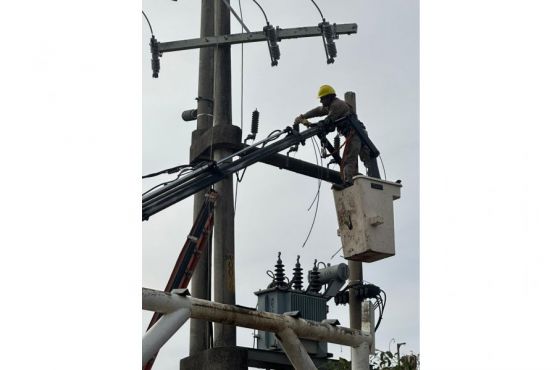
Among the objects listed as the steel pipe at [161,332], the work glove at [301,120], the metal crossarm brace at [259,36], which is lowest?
the steel pipe at [161,332]

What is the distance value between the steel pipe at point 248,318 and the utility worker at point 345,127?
2.16m

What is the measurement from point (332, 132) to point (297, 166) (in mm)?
2402

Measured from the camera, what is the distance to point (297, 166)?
11461 mm

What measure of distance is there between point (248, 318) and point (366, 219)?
163 centimetres

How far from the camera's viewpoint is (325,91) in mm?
9281

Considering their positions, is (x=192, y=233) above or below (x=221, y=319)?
above

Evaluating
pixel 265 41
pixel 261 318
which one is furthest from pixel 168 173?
pixel 265 41

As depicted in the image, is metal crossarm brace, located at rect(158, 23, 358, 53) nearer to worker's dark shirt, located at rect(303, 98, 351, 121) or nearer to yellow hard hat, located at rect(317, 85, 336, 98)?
yellow hard hat, located at rect(317, 85, 336, 98)

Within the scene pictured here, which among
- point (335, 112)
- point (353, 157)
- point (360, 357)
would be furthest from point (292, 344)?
point (335, 112)

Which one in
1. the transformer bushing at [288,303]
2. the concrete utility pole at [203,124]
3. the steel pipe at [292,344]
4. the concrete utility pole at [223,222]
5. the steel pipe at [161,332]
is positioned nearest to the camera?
the steel pipe at [161,332]

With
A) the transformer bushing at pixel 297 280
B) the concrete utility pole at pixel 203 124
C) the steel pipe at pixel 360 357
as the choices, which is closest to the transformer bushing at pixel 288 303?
the transformer bushing at pixel 297 280

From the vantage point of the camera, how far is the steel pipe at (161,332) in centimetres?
549

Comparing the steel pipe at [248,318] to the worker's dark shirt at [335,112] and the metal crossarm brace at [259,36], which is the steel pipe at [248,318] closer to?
the worker's dark shirt at [335,112]

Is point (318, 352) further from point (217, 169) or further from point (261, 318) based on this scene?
point (261, 318)
